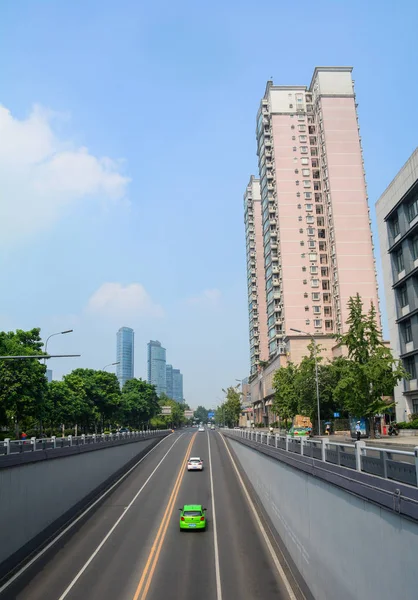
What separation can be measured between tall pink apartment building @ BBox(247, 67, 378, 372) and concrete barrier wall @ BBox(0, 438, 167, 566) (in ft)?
199

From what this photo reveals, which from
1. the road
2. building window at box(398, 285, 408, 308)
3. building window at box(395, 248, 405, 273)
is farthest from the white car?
building window at box(395, 248, 405, 273)

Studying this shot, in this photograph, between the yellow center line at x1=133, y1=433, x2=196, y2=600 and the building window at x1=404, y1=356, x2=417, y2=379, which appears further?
the building window at x1=404, y1=356, x2=417, y2=379

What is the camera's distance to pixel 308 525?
61.3 feet

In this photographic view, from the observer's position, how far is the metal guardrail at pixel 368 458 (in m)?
10.5

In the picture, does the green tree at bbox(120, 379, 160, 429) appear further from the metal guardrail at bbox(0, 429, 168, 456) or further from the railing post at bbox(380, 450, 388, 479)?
the railing post at bbox(380, 450, 388, 479)

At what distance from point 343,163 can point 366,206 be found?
1032 cm

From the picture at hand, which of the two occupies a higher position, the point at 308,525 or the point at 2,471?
the point at 2,471

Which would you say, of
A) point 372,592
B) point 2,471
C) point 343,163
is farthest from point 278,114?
point 372,592

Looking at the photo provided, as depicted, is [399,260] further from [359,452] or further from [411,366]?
[359,452]

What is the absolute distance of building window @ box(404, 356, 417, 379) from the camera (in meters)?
54.0

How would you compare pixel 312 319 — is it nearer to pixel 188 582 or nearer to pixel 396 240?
pixel 396 240

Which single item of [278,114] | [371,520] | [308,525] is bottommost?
[308,525]

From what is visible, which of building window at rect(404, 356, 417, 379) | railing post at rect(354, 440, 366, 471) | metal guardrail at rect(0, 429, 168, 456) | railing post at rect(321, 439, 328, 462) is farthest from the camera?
building window at rect(404, 356, 417, 379)

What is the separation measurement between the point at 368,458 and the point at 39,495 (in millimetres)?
21863
